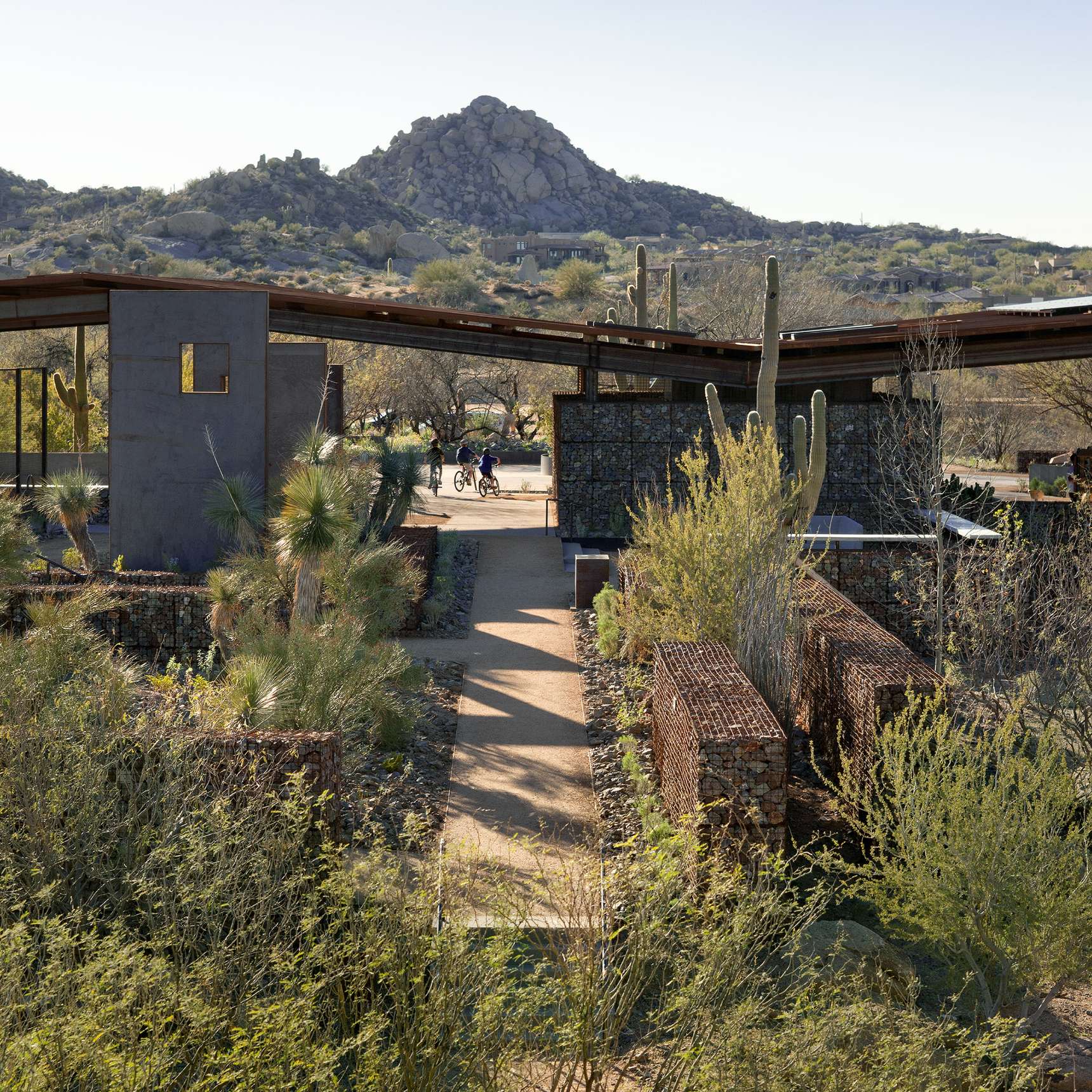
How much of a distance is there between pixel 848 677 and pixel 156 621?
24.9 ft

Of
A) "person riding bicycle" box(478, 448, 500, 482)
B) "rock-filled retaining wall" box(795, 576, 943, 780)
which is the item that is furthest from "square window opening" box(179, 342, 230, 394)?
"rock-filled retaining wall" box(795, 576, 943, 780)

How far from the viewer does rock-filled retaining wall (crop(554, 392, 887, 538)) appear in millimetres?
22828

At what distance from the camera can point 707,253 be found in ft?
299

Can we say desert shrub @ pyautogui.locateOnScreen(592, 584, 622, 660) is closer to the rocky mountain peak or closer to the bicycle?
the bicycle

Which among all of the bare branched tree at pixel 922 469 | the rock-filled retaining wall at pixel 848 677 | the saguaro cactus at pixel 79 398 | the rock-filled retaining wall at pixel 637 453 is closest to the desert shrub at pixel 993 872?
the rock-filled retaining wall at pixel 848 677

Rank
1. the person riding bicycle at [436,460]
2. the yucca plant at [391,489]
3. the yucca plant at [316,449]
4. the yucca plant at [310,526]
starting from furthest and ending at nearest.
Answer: the person riding bicycle at [436,460]
the yucca plant at [391,489]
the yucca plant at [316,449]
the yucca plant at [310,526]

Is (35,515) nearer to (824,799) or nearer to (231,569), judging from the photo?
(231,569)

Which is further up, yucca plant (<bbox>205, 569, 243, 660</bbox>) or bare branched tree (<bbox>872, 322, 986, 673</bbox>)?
bare branched tree (<bbox>872, 322, 986, 673</bbox>)

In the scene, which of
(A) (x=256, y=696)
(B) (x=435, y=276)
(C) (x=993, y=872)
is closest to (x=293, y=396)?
(A) (x=256, y=696)

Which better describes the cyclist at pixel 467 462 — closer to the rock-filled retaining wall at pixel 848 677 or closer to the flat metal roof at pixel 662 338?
the flat metal roof at pixel 662 338

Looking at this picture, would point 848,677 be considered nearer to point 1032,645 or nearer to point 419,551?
point 1032,645

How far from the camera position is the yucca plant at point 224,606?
12.5 metres

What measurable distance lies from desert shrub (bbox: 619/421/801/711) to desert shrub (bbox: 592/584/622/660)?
158 centimetres

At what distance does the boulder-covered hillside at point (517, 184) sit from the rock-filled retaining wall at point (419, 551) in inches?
3724
